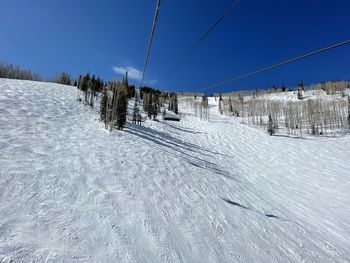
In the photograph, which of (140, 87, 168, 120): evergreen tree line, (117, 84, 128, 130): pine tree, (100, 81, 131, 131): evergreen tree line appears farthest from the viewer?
(140, 87, 168, 120): evergreen tree line

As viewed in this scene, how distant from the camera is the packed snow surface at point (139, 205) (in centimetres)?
335

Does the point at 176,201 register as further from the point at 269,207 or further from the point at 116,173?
the point at 269,207

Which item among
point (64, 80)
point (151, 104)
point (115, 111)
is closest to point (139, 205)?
point (115, 111)

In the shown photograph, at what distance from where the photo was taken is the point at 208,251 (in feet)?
12.9

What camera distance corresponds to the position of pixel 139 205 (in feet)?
16.0

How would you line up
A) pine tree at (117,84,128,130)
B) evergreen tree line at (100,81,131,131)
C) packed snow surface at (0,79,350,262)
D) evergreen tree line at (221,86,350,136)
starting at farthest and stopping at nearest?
1. evergreen tree line at (221,86,350,136)
2. pine tree at (117,84,128,130)
3. evergreen tree line at (100,81,131,131)
4. packed snow surface at (0,79,350,262)

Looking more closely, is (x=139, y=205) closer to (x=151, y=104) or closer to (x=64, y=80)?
(x=151, y=104)

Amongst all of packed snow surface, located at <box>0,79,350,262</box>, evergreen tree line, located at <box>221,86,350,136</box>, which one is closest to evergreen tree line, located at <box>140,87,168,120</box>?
packed snow surface, located at <box>0,79,350,262</box>

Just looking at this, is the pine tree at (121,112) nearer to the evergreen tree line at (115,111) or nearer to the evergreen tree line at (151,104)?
the evergreen tree line at (115,111)

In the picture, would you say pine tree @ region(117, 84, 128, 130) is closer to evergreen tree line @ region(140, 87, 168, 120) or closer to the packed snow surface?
the packed snow surface

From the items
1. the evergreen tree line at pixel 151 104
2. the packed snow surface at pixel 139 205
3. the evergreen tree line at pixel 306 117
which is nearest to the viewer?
the packed snow surface at pixel 139 205

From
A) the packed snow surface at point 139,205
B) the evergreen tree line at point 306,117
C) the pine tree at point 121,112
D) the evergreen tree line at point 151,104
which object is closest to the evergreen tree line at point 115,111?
the pine tree at point 121,112

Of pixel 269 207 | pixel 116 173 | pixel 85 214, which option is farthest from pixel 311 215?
pixel 85 214

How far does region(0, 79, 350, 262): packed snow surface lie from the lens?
11.0ft
